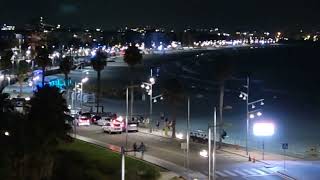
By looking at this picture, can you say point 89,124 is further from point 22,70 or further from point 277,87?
point 277,87

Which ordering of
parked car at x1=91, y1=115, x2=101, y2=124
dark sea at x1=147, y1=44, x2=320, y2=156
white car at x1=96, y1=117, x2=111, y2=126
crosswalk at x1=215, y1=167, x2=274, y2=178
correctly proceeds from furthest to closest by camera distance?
parked car at x1=91, y1=115, x2=101, y2=124 < white car at x1=96, y1=117, x2=111, y2=126 < dark sea at x1=147, y1=44, x2=320, y2=156 < crosswalk at x1=215, y1=167, x2=274, y2=178

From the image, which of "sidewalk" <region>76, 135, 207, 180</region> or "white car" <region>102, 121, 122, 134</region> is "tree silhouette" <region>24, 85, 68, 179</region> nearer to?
"sidewalk" <region>76, 135, 207, 180</region>

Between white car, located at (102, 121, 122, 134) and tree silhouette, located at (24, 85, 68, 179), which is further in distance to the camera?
white car, located at (102, 121, 122, 134)

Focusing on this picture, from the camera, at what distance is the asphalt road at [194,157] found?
43.0 metres

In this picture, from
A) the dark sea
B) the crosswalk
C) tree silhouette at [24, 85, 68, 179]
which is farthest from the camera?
the dark sea

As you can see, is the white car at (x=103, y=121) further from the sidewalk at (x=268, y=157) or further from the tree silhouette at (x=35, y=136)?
the tree silhouette at (x=35, y=136)

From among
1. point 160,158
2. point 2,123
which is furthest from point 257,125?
point 2,123

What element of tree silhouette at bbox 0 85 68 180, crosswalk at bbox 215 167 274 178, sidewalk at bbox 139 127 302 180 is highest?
tree silhouette at bbox 0 85 68 180

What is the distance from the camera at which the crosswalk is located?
140 feet

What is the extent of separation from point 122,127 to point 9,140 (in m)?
25.8

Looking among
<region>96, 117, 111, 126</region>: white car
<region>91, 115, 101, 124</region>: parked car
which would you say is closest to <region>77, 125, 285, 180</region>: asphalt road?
<region>96, 117, 111, 126</region>: white car

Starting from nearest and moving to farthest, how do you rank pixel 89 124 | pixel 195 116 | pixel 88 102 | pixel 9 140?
pixel 9 140
pixel 89 124
pixel 195 116
pixel 88 102

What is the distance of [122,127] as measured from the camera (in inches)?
2438

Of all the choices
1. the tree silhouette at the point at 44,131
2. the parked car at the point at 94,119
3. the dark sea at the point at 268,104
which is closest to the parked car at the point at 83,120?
the parked car at the point at 94,119
